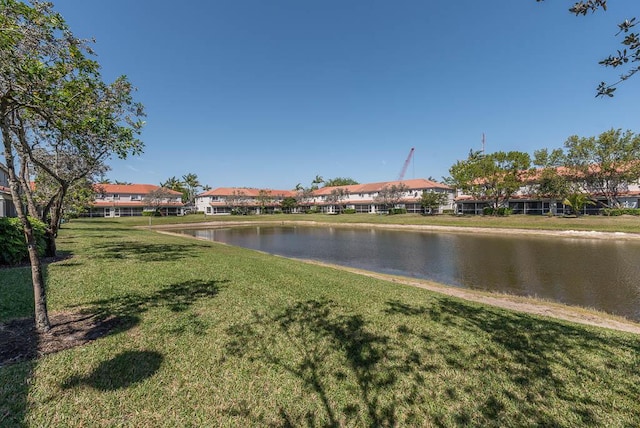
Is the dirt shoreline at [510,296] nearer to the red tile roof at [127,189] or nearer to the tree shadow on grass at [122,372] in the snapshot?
the tree shadow on grass at [122,372]

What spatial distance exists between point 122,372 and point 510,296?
11889 mm

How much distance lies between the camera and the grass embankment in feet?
11.3

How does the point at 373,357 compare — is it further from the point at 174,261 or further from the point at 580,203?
the point at 580,203

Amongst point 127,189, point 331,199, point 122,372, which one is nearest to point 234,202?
point 127,189

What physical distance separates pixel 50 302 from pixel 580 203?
55718mm

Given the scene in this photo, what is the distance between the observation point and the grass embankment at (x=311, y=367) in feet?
11.3

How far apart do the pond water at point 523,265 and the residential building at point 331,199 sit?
38.9 meters

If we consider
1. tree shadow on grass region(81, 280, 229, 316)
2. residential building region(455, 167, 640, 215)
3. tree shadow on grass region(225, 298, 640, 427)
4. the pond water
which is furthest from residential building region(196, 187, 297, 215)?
tree shadow on grass region(225, 298, 640, 427)

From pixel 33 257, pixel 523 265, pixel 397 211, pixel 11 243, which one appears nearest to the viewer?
pixel 33 257

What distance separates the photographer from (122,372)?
3.96 meters

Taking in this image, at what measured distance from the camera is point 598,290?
1239cm

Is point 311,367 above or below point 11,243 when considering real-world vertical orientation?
below

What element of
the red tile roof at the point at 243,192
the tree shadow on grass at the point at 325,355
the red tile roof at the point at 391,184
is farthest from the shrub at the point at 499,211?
the red tile roof at the point at 243,192

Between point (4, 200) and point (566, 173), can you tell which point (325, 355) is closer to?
point (4, 200)
